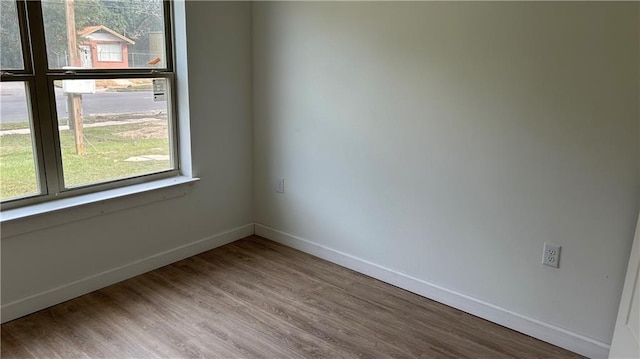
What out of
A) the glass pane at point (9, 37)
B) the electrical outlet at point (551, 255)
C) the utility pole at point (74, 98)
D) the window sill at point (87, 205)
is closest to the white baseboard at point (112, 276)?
the window sill at point (87, 205)

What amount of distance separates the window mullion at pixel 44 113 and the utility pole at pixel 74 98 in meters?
0.10

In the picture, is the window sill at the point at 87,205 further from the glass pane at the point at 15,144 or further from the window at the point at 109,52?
the window at the point at 109,52

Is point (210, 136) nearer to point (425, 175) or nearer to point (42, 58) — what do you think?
point (42, 58)

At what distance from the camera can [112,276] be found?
2740 mm

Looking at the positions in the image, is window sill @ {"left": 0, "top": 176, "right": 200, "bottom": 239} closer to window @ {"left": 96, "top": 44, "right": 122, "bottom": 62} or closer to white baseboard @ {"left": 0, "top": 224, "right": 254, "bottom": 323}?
white baseboard @ {"left": 0, "top": 224, "right": 254, "bottom": 323}

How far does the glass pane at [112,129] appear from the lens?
2514 millimetres

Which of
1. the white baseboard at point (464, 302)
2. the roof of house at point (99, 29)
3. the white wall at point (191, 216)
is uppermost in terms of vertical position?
the roof of house at point (99, 29)

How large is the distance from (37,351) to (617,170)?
8.96 feet

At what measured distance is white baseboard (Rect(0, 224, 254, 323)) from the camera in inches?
92.6

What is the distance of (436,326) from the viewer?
240cm

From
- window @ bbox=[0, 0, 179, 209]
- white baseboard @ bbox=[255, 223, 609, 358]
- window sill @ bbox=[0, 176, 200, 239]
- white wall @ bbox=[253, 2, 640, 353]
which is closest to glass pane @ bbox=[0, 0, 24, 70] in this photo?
window @ bbox=[0, 0, 179, 209]

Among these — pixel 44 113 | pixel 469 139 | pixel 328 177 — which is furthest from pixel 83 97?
pixel 469 139

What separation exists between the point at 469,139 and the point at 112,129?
2.04 m

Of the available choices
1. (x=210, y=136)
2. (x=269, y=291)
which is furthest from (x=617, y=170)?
(x=210, y=136)
